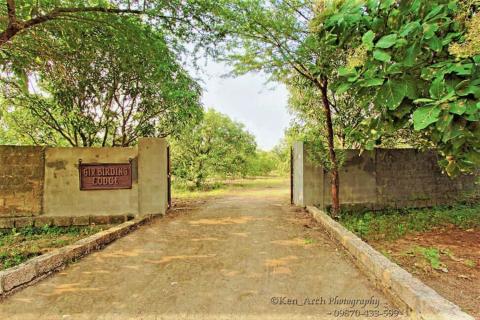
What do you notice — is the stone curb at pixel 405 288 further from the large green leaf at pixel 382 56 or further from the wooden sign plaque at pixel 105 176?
the wooden sign plaque at pixel 105 176

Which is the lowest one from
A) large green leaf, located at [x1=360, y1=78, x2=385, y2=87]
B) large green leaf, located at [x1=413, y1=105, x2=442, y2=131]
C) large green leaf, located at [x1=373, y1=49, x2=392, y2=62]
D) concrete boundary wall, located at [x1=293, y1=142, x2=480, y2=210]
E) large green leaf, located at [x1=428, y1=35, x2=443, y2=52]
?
concrete boundary wall, located at [x1=293, y1=142, x2=480, y2=210]

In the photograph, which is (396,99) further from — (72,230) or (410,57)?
(72,230)

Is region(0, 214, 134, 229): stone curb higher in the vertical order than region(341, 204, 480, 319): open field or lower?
higher

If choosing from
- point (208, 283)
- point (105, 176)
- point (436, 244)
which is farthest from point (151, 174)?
A: point (436, 244)

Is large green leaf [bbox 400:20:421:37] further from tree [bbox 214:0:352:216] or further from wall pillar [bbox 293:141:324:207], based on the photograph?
wall pillar [bbox 293:141:324:207]

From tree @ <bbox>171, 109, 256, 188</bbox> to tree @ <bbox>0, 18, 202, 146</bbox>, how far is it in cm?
398

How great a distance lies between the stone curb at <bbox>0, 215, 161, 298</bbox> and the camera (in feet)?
10.6

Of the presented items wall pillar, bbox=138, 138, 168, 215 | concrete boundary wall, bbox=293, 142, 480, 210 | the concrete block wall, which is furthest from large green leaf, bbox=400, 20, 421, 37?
the concrete block wall

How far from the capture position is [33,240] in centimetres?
604

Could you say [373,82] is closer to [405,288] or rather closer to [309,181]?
[405,288]

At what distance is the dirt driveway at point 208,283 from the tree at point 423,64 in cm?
181

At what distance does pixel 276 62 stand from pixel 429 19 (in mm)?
4380

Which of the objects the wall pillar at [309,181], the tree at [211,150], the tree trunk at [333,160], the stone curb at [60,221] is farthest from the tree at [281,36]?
the tree at [211,150]

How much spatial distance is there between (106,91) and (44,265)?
5871 mm
